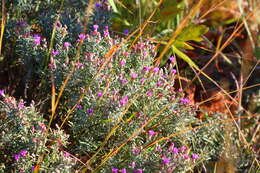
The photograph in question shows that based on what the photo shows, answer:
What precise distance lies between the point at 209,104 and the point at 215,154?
0.53 m

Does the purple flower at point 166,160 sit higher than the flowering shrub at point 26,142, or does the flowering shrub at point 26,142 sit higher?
the flowering shrub at point 26,142

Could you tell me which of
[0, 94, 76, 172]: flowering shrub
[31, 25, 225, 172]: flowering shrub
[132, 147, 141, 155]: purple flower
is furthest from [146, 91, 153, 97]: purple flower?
[0, 94, 76, 172]: flowering shrub

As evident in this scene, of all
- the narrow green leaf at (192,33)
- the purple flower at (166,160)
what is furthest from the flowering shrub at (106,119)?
the narrow green leaf at (192,33)

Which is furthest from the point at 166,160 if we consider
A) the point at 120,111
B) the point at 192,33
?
the point at 192,33

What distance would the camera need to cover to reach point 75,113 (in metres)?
2.05

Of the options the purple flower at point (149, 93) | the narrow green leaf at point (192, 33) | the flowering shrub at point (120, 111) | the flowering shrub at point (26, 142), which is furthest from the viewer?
the narrow green leaf at point (192, 33)

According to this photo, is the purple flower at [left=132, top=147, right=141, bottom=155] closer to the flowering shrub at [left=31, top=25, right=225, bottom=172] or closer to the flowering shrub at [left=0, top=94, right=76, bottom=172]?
the flowering shrub at [left=31, top=25, right=225, bottom=172]

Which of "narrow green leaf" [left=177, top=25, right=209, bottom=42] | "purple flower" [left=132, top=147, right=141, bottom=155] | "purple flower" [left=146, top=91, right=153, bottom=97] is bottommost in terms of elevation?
"purple flower" [left=132, top=147, right=141, bottom=155]

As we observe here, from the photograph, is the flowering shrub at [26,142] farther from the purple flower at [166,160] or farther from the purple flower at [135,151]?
the purple flower at [166,160]

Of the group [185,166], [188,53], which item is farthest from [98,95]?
[188,53]

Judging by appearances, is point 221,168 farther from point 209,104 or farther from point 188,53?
point 188,53

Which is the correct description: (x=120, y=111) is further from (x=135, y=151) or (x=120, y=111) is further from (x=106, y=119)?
(x=135, y=151)

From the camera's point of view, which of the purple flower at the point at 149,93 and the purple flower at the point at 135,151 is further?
the purple flower at the point at 149,93

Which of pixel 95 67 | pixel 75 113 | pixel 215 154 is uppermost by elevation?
pixel 95 67
